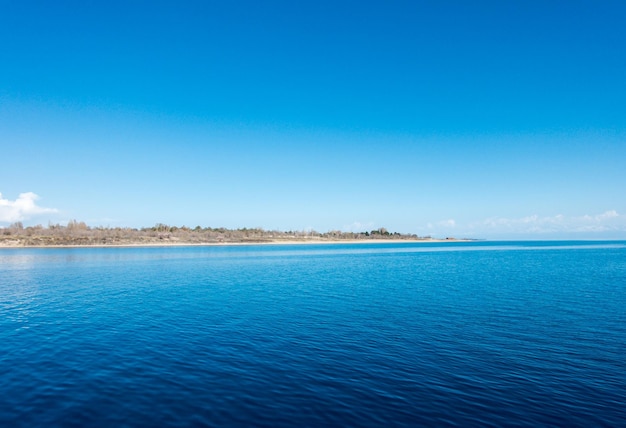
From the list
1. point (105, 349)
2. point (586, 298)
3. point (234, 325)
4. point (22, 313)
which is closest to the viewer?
point (105, 349)

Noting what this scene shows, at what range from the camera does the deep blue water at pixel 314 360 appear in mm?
15500

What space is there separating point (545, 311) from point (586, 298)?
11173mm

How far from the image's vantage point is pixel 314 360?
21.9m

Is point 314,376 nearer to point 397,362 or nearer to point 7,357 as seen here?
point 397,362

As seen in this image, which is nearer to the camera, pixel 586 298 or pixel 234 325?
pixel 234 325

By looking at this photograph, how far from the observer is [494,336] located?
26781 mm

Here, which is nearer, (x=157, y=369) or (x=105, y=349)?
(x=157, y=369)

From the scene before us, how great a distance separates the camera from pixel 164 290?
5044cm

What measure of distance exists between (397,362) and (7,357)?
23.9 metres

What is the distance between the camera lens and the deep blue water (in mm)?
15500

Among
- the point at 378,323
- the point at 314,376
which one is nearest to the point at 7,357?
the point at 314,376

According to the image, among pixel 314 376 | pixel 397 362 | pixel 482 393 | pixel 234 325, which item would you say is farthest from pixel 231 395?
pixel 234 325

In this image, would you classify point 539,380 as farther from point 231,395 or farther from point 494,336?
point 231,395

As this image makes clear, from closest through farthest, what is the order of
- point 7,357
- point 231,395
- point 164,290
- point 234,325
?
point 231,395
point 7,357
point 234,325
point 164,290
